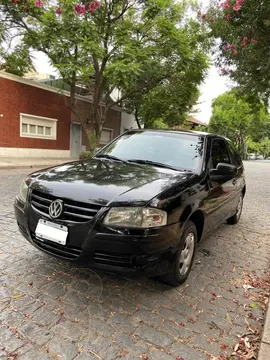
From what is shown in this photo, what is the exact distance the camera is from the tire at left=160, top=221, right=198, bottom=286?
265 centimetres

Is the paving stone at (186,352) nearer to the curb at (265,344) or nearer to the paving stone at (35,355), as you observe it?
the curb at (265,344)

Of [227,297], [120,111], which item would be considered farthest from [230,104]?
[227,297]

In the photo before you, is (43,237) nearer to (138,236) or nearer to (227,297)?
(138,236)

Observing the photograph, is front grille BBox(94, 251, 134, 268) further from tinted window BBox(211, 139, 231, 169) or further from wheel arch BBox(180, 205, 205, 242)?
tinted window BBox(211, 139, 231, 169)

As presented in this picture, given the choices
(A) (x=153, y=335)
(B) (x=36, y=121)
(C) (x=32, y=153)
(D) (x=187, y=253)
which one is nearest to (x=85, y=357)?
(A) (x=153, y=335)

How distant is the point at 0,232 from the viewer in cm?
404

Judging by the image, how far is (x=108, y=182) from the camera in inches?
103

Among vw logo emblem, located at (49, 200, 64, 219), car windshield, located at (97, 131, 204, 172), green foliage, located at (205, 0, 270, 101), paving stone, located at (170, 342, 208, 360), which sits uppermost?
green foliage, located at (205, 0, 270, 101)

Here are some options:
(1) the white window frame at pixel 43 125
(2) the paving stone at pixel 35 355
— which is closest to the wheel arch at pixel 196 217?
(2) the paving stone at pixel 35 355

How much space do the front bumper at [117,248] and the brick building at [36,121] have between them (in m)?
14.9

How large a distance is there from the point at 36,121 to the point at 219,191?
1612 centimetres

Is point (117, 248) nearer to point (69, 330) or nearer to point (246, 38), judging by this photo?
point (69, 330)

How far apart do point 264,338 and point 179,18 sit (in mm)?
16507

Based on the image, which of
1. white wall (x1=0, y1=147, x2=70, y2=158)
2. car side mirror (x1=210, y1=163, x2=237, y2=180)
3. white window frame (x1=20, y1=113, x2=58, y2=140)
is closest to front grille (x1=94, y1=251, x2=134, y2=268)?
car side mirror (x1=210, y1=163, x2=237, y2=180)
